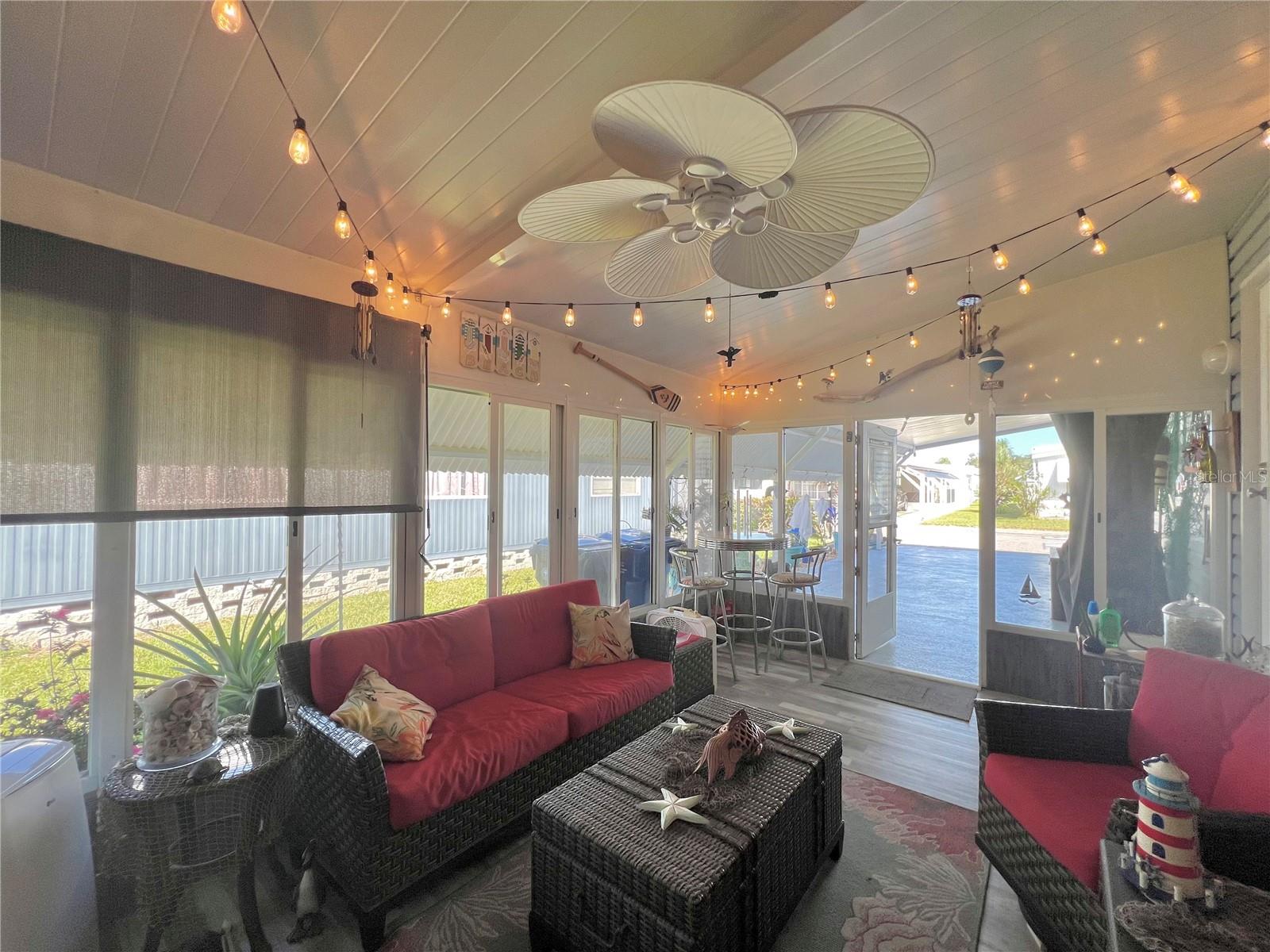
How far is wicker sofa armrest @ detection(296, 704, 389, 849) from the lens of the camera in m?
1.69

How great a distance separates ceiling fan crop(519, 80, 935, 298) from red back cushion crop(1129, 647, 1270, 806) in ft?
6.23

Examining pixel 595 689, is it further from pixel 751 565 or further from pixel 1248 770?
pixel 751 565

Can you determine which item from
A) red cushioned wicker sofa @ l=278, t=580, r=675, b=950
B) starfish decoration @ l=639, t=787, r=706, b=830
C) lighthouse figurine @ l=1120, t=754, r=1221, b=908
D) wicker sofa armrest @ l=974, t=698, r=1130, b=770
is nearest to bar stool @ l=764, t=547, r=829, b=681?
red cushioned wicker sofa @ l=278, t=580, r=675, b=950

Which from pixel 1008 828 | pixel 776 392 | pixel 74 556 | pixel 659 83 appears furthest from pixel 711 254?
pixel 776 392

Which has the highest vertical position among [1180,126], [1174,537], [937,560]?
[1180,126]

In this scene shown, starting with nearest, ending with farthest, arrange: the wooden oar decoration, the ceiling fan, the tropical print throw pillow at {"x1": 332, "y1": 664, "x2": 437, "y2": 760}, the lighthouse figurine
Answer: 1. the ceiling fan
2. the lighthouse figurine
3. the tropical print throw pillow at {"x1": 332, "y1": 664, "x2": 437, "y2": 760}
4. the wooden oar decoration

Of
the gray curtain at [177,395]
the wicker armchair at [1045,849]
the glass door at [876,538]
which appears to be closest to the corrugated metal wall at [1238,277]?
the wicker armchair at [1045,849]

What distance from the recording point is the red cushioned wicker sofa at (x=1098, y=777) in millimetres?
1363

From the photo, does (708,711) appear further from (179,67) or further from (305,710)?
(179,67)

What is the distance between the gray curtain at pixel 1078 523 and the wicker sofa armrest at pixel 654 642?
9.66ft

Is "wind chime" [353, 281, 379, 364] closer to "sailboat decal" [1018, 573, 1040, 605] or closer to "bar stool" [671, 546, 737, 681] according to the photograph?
"bar stool" [671, 546, 737, 681]

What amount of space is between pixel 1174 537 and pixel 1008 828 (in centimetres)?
286

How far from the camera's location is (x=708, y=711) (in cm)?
238

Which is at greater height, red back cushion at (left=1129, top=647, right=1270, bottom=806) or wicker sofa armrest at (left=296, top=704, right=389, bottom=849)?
red back cushion at (left=1129, top=647, right=1270, bottom=806)
